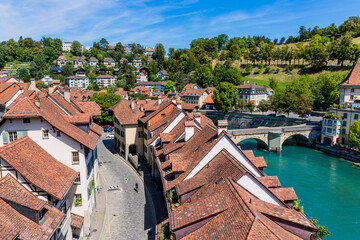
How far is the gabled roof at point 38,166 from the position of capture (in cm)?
1934

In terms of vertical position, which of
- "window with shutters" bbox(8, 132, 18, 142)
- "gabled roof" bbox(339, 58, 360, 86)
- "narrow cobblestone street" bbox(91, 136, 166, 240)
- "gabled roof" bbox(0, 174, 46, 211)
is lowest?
"narrow cobblestone street" bbox(91, 136, 166, 240)

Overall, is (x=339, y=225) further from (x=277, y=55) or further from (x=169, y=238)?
(x=277, y=55)

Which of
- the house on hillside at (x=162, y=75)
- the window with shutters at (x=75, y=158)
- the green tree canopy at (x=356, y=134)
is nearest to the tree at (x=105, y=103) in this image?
the window with shutters at (x=75, y=158)

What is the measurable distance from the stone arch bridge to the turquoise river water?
2.46 metres

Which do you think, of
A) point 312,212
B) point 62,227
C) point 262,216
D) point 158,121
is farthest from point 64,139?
point 312,212

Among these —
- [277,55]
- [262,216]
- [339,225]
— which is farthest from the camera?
[277,55]

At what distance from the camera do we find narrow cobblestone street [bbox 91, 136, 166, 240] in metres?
26.7

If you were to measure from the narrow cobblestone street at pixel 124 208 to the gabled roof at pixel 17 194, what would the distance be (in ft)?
32.2

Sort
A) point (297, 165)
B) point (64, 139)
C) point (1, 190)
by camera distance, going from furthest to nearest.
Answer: point (297, 165) < point (64, 139) < point (1, 190)

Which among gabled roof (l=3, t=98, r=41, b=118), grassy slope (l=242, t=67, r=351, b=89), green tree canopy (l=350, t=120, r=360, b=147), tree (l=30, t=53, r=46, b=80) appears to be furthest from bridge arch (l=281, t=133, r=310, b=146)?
tree (l=30, t=53, r=46, b=80)

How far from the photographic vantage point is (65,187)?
70.3 ft

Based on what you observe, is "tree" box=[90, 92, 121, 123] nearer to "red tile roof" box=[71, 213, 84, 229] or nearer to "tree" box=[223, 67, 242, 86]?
"red tile roof" box=[71, 213, 84, 229]

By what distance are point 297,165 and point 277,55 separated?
113651mm

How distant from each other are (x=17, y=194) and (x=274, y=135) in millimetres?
61448
